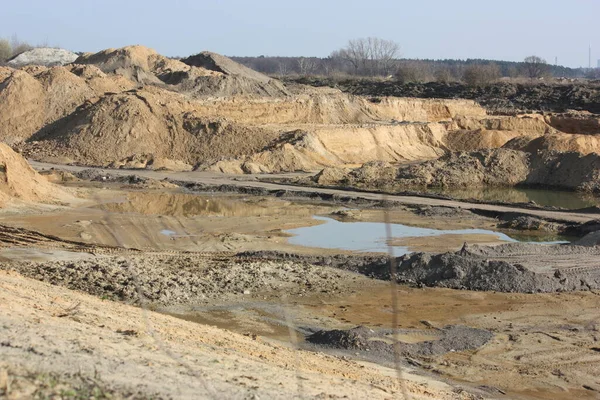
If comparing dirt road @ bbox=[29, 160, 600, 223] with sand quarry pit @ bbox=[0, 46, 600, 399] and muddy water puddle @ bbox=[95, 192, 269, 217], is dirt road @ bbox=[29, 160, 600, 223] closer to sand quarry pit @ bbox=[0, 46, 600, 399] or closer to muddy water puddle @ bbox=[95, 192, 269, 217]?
sand quarry pit @ bbox=[0, 46, 600, 399]

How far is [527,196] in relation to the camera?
121 ft

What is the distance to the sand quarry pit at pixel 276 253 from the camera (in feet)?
30.0

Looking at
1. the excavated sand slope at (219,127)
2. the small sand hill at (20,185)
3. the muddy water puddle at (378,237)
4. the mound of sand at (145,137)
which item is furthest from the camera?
the excavated sand slope at (219,127)

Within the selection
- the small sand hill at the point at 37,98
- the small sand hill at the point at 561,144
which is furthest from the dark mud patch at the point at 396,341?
the small sand hill at the point at 37,98

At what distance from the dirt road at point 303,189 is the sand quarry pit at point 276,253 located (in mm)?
232

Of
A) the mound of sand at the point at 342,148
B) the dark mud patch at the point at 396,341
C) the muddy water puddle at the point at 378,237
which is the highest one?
the mound of sand at the point at 342,148

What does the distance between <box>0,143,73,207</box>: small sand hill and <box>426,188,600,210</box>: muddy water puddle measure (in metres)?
15.6

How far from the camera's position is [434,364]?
1255 cm

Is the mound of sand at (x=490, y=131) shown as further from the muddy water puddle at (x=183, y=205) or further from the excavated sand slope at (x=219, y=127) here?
the muddy water puddle at (x=183, y=205)

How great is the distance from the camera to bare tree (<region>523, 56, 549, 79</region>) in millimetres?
139188

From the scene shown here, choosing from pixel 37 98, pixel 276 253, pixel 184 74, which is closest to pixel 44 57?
pixel 184 74

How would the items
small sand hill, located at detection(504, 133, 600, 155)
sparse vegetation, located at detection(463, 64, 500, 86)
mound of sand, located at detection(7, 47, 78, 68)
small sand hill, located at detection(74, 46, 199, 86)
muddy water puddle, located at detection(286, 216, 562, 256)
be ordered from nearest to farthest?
muddy water puddle, located at detection(286, 216, 562, 256), small sand hill, located at detection(504, 133, 600, 155), small sand hill, located at detection(74, 46, 199, 86), sparse vegetation, located at detection(463, 64, 500, 86), mound of sand, located at detection(7, 47, 78, 68)

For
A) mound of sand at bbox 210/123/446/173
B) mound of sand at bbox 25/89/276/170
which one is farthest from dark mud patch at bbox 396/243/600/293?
mound of sand at bbox 25/89/276/170

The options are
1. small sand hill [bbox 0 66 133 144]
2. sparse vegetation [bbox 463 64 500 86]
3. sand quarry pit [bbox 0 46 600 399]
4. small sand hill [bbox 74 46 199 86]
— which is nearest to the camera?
sand quarry pit [bbox 0 46 600 399]
